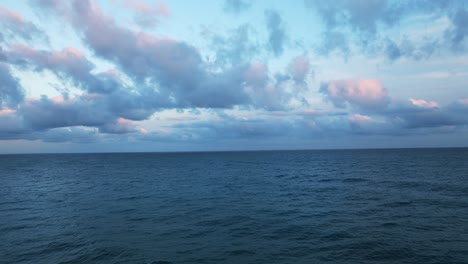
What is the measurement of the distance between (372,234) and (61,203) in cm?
4218

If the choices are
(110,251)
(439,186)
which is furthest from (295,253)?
(439,186)

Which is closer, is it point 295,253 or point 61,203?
point 295,253

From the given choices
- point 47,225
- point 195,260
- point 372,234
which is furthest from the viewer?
point 47,225

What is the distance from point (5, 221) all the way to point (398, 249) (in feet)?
131

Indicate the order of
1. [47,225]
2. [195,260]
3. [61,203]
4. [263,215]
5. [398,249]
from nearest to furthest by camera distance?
[195,260]
[398,249]
[47,225]
[263,215]
[61,203]

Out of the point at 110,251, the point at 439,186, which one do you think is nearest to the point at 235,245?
the point at 110,251

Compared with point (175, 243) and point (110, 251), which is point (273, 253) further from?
point (110, 251)

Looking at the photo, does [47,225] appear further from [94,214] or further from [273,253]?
[273,253]

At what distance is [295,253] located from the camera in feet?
68.8

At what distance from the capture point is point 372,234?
2508 cm

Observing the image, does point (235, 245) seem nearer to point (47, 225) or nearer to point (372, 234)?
point (372, 234)

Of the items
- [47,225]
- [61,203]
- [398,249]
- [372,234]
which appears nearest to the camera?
[398,249]

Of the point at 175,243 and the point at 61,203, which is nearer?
the point at 175,243

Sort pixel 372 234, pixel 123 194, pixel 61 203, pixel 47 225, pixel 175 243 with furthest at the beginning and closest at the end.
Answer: pixel 123 194 < pixel 61 203 < pixel 47 225 < pixel 372 234 < pixel 175 243
